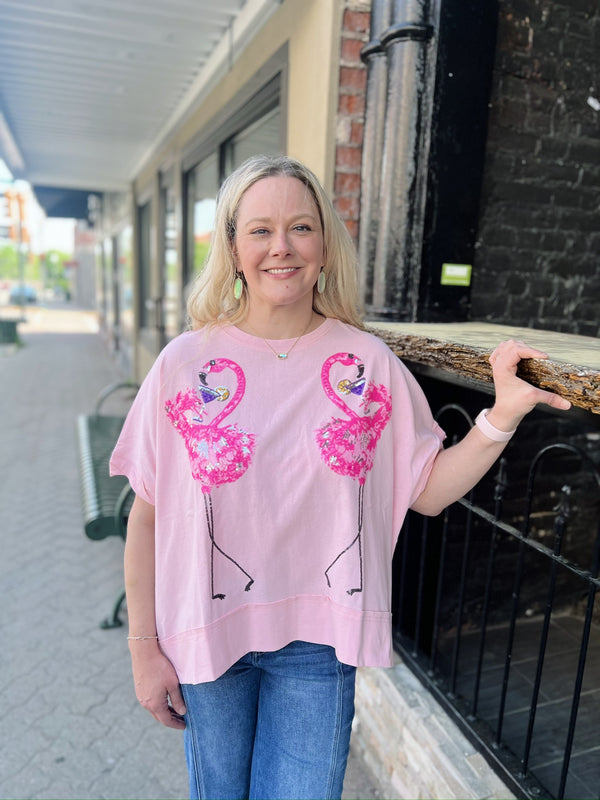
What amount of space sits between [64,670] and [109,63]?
4096mm

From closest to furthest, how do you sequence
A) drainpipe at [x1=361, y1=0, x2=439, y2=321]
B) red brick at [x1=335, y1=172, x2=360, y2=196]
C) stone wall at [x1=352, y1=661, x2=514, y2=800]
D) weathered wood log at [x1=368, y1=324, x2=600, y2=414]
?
1. weathered wood log at [x1=368, y1=324, x2=600, y2=414]
2. stone wall at [x1=352, y1=661, x2=514, y2=800]
3. drainpipe at [x1=361, y1=0, x2=439, y2=321]
4. red brick at [x1=335, y1=172, x2=360, y2=196]

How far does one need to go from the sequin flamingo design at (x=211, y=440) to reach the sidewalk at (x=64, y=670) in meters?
1.56

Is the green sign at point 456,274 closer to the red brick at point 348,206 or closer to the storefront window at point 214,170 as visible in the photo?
the red brick at point 348,206

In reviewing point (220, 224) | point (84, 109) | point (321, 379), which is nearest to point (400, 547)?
point (321, 379)

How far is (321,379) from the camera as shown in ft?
4.55

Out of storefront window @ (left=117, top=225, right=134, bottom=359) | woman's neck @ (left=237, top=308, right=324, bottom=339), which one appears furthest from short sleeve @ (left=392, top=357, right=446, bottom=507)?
storefront window @ (left=117, top=225, right=134, bottom=359)

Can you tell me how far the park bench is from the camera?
10.3ft

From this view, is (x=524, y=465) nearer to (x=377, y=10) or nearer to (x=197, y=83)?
(x=377, y=10)

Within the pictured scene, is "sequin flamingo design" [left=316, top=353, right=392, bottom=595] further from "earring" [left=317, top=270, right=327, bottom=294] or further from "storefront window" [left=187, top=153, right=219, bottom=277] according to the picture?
"storefront window" [left=187, top=153, right=219, bottom=277]

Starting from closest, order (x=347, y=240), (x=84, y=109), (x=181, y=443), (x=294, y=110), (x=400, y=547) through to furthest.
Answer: (x=181, y=443) < (x=347, y=240) < (x=400, y=547) < (x=294, y=110) < (x=84, y=109)

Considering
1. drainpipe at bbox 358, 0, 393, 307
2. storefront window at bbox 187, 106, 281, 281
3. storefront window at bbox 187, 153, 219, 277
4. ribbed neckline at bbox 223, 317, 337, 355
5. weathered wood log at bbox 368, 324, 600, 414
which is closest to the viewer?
weathered wood log at bbox 368, 324, 600, 414

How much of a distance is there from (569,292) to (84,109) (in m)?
5.00

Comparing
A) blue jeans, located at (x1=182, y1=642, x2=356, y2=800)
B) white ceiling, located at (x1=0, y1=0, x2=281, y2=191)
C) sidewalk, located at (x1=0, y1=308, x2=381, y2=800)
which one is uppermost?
white ceiling, located at (x1=0, y1=0, x2=281, y2=191)

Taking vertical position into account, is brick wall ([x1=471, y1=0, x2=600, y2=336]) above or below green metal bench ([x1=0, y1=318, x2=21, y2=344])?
above
